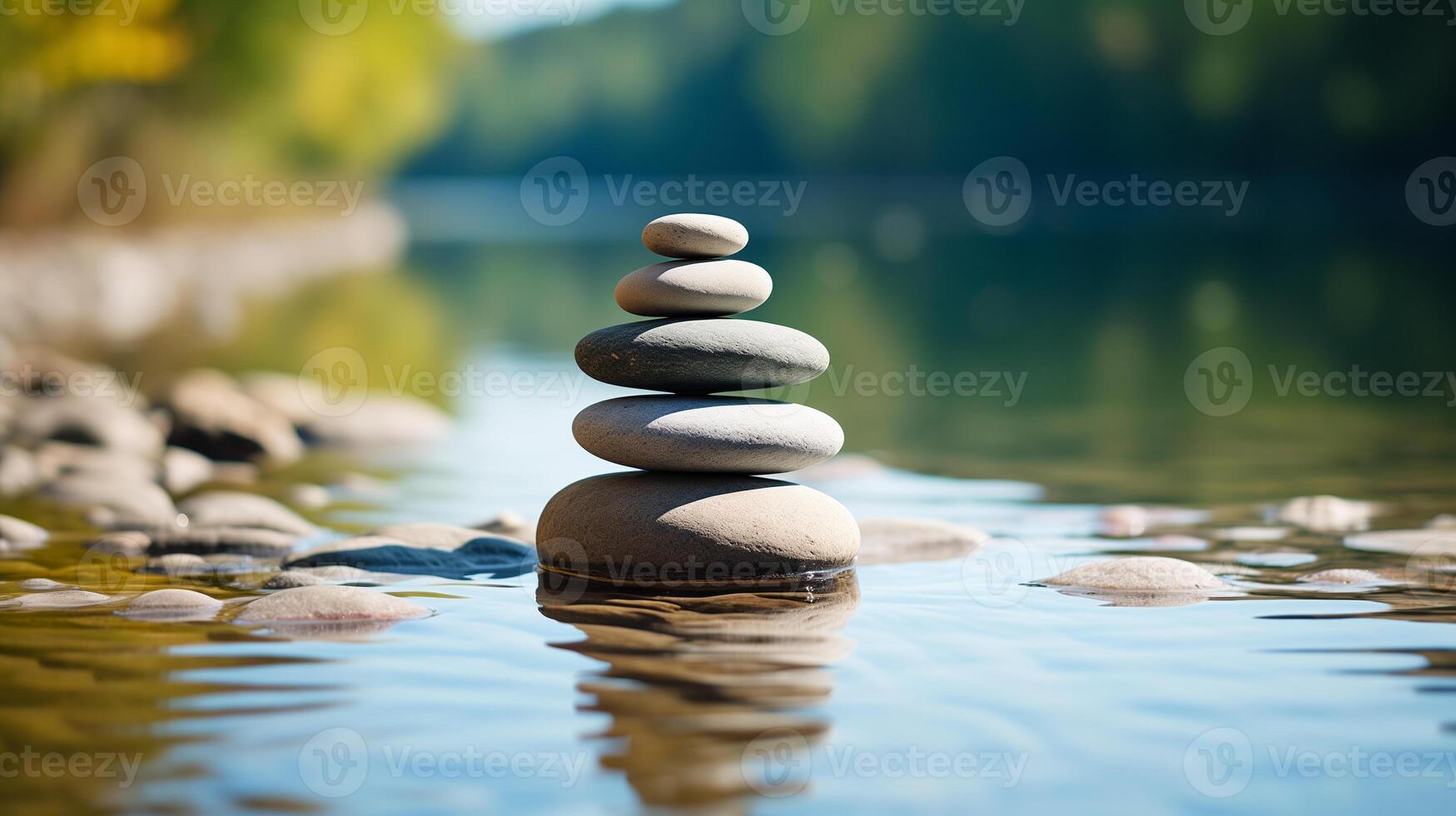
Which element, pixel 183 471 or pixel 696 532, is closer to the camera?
pixel 696 532

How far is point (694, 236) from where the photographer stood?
7766 mm

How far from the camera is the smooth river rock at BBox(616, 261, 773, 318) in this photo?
7660 millimetres

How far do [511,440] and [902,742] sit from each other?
852 cm

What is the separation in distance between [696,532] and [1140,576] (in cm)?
215

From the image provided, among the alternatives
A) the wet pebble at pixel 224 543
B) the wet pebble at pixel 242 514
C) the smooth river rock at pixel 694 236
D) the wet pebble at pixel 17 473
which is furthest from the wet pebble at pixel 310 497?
the smooth river rock at pixel 694 236

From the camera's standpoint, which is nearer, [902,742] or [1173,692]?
[902,742]

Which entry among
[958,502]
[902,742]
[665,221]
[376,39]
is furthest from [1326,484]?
[376,39]

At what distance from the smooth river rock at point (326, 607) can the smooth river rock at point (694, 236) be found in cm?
231

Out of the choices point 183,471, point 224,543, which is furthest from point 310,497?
point 224,543

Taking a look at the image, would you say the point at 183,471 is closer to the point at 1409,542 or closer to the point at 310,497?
the point at 310,497

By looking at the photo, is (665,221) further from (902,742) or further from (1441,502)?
(1441,502)

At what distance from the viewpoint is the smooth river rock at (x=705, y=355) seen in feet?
24.8

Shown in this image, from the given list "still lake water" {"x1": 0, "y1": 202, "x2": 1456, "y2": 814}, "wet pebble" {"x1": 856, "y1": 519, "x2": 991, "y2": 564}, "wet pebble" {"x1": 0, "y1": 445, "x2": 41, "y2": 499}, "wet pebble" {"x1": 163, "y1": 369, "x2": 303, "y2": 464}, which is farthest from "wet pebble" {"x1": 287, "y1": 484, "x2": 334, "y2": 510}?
"wet pebble" {"x1": 856, "y1": 519, "x2": 991, "y2": 564}

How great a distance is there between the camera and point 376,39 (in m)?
42.4
